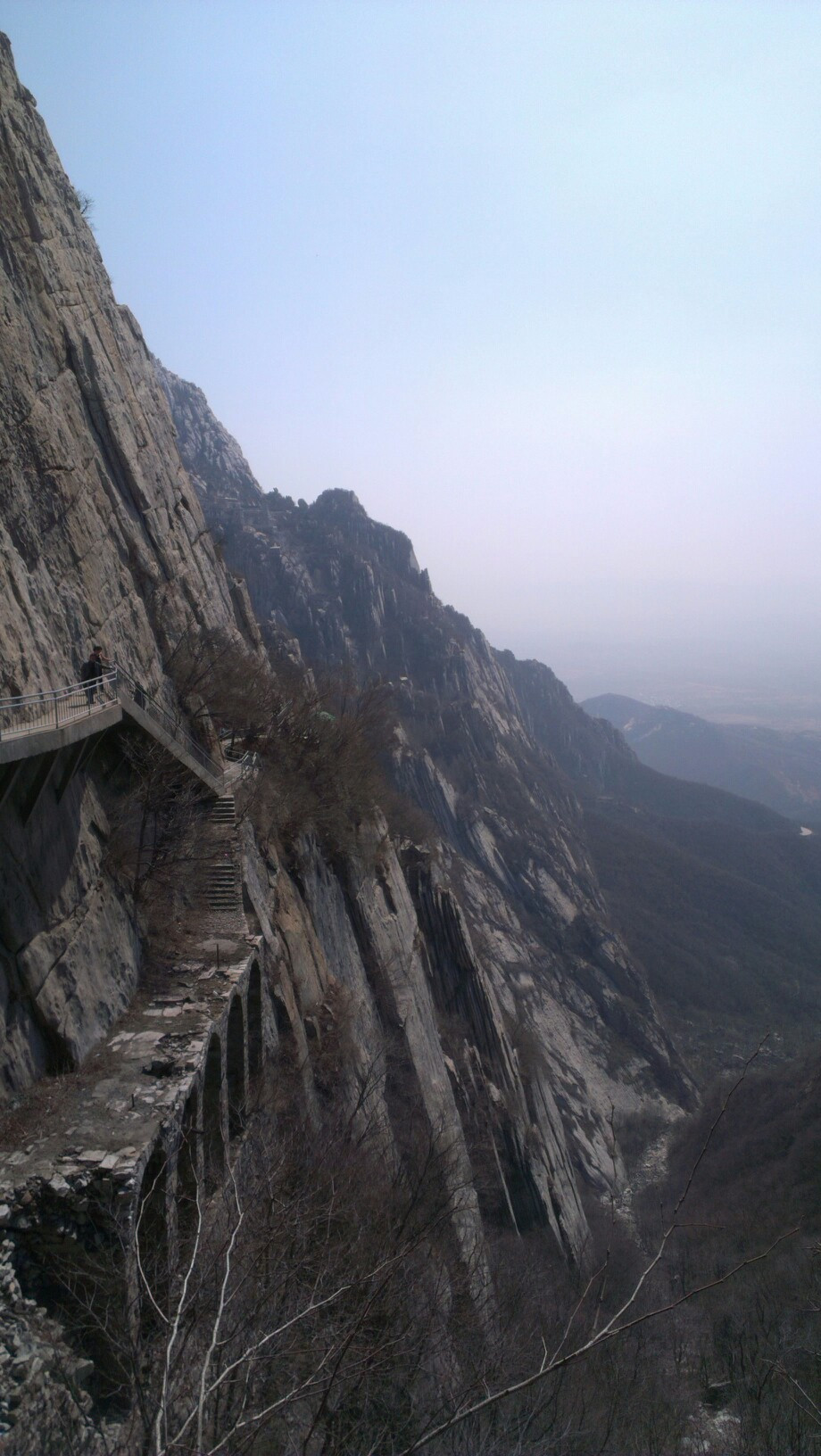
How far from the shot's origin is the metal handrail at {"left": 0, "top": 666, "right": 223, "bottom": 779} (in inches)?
435

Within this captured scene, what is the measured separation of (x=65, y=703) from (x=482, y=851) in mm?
72801

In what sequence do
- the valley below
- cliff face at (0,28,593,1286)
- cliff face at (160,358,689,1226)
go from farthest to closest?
cliff face at (160,358,689,1226), cliff face at (0,28,593,1286), the valley below

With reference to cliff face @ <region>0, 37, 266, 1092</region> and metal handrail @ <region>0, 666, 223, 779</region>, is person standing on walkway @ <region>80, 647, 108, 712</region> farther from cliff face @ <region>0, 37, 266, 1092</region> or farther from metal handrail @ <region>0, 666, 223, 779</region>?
cliff face @ <region>0, 37, 266, 1092</region>

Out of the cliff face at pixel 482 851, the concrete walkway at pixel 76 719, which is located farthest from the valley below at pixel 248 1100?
the cliff face at pixel 482 851

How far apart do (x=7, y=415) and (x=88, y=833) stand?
9.84 m

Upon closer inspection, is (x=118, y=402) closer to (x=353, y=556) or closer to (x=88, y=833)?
(x=88, y=833)

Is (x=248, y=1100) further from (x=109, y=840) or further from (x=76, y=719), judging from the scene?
(x=76, y=719)

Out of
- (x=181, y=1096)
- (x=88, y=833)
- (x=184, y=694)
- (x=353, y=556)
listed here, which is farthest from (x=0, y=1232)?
(x=353, y=556)

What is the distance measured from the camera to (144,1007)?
566 inches

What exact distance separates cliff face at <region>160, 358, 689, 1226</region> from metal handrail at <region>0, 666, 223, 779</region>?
73.5 ft

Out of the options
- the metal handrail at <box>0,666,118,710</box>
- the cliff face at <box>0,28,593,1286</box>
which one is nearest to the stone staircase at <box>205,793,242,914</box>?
the cliff face at <box>0,28,593,1286</box>

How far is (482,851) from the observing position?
3278 inches

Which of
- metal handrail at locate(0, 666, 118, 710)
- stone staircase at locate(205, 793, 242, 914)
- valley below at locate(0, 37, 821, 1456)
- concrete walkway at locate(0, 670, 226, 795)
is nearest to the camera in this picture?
valley below at locate(0, 37, 821, 1456)

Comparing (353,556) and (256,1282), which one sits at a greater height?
(353,556)
